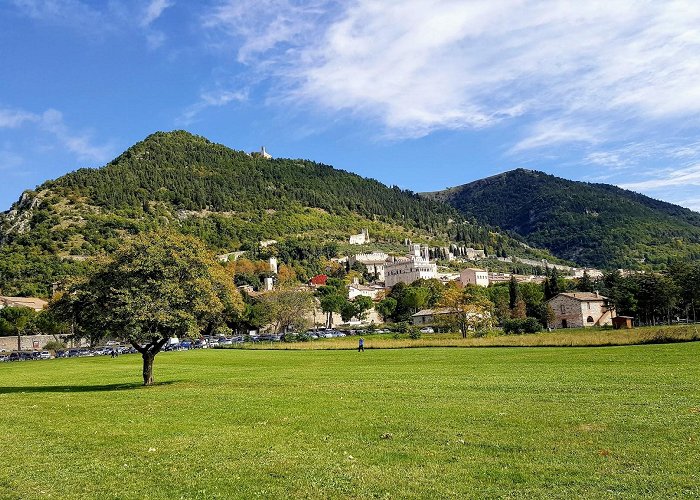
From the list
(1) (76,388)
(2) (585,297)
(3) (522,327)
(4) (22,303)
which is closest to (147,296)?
(1) (76,388)

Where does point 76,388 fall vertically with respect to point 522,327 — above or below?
below

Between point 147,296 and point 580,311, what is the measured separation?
3739 inches

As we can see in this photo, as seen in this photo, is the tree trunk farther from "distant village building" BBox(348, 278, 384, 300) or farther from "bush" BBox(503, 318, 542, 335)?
"distant village building" BBox(348, 278, 384, 300)

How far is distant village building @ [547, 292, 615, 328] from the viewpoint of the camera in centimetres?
10762

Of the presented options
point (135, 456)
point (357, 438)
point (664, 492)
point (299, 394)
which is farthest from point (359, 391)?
point (664, 492)

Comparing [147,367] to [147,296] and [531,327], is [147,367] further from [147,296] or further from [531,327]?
[531,327]

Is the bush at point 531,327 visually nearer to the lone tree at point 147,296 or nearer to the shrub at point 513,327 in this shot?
the shrub at point 513,327

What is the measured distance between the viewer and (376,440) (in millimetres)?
13406

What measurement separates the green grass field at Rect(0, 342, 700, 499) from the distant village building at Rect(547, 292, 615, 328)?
87371mm

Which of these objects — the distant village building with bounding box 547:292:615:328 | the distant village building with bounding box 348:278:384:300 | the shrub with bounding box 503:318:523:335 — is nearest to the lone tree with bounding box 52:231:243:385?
the shrub with bounding box 503:318:523:335

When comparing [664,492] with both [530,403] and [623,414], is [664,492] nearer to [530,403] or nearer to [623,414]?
[623,414]

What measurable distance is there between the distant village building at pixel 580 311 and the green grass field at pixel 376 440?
3440 inches

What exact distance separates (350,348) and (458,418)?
161 feet

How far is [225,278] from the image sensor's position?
105 ft
